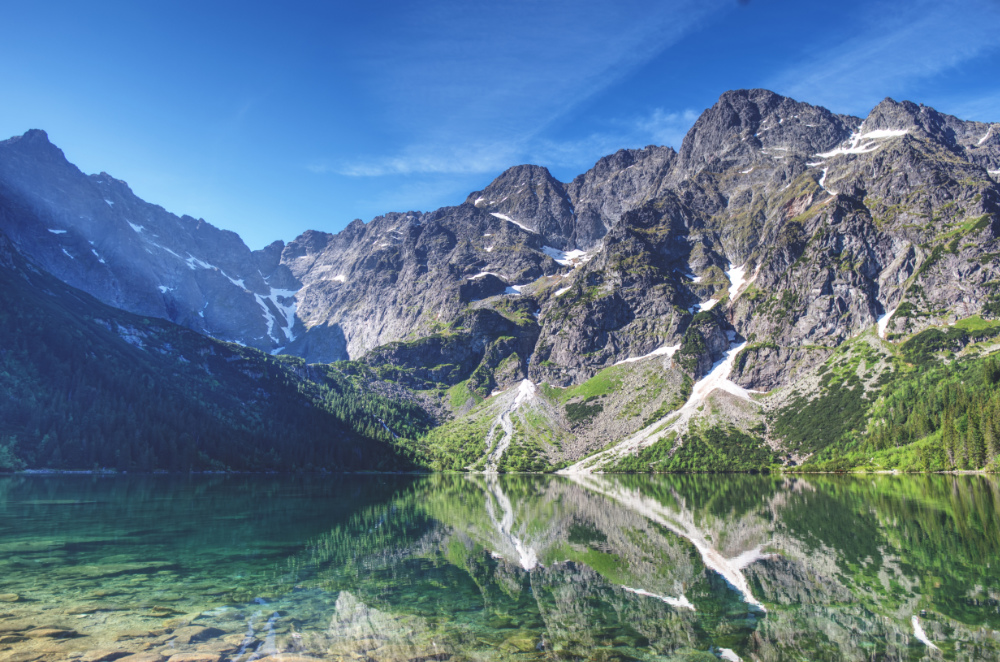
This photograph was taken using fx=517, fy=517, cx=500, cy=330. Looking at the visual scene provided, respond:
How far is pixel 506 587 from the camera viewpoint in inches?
1181

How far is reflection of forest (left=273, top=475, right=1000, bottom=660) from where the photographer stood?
67.5ft

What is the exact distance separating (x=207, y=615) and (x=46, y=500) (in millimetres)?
68443

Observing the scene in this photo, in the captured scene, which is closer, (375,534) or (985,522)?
(985,522)

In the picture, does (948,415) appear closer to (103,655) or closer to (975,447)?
(975,447)

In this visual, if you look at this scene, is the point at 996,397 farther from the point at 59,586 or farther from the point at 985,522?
the point at 59,586

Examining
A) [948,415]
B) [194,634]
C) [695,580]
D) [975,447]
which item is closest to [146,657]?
[194,634]

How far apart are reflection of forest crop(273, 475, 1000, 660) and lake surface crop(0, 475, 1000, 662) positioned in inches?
6.3

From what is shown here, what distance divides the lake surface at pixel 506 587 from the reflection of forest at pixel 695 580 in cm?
16

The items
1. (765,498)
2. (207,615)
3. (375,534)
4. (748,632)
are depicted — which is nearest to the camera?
(748,632)

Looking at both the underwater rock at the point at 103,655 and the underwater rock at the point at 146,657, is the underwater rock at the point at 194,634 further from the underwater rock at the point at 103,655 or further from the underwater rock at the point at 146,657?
the underwater rock at the point at 103,655

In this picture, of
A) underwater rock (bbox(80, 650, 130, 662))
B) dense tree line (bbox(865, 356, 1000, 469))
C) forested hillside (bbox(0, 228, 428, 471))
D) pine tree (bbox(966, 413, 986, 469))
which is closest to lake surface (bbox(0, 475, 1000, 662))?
underwater rock (bbox(80, 650, 130, 662))

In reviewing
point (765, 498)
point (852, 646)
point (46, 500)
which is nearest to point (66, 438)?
point (46, 500)

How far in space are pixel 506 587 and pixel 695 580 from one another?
36.7ft

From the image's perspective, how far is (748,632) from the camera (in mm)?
21453
